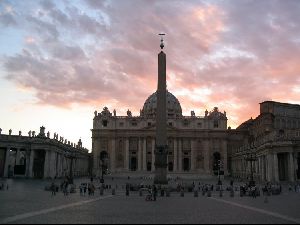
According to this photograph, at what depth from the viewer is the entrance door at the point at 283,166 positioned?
235 ft

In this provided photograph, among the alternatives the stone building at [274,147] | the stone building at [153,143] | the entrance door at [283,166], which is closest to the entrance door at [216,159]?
the stone building at [153,143]

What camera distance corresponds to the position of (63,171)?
91.9 meters

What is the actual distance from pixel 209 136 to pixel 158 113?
79.6 m

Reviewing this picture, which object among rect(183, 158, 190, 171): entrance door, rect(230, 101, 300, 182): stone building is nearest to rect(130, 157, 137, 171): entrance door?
rect(183, 158, 190, 171): entrance door

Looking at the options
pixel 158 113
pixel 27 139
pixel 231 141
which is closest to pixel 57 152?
pixel 27 139

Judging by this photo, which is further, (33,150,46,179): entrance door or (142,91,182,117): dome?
(142,91,182,117): dome

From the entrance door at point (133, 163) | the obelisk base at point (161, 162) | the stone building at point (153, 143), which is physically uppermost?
the stone building at point (153, 143)

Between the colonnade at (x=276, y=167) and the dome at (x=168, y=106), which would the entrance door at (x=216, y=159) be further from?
the colonnade at (x=276, y=167)

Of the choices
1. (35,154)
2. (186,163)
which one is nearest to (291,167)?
(35,154)

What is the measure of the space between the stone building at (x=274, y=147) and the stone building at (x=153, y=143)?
23.9ft

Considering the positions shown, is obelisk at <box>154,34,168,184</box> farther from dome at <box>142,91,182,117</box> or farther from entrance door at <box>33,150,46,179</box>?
dome at <box>142,91,182,117</box>

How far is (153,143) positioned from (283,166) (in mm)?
48456

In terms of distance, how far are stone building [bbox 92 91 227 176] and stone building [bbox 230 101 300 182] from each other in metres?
7.29

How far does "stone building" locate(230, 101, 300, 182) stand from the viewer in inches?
2643
